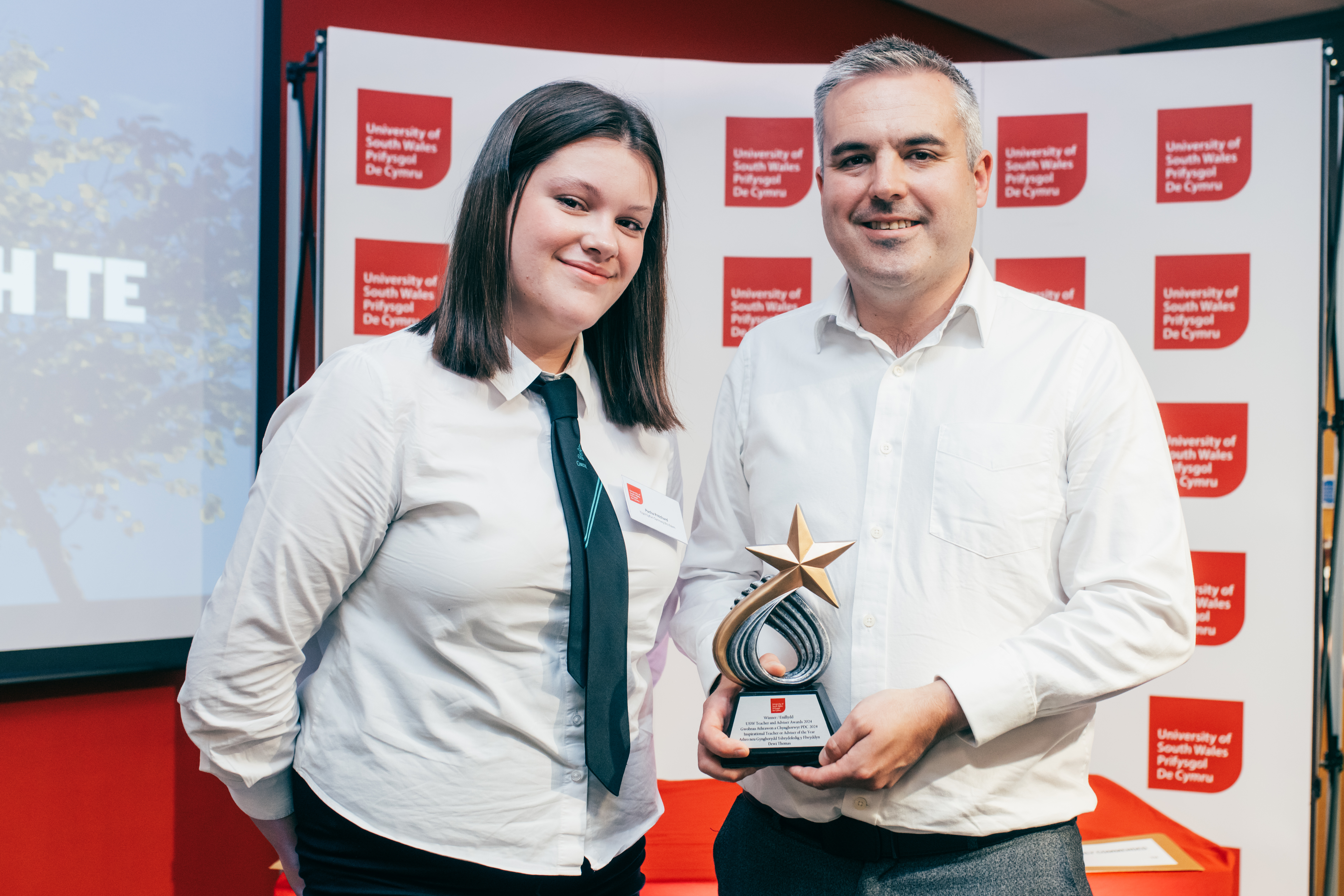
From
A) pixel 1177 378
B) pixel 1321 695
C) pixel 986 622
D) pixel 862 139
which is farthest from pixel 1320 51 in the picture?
pixel 986 622

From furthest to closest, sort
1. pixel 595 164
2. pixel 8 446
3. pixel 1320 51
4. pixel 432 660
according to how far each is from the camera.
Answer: pixel 1320 51
pixel 8 446
pixel 595 164
pixel 432 660

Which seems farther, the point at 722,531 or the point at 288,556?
the point at 722,531

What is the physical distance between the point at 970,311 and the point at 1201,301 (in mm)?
1754

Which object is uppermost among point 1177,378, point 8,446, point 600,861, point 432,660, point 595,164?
point 595,164

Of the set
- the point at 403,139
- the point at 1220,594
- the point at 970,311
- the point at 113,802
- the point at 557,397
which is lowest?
the point at 113,802

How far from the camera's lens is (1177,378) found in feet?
9.04

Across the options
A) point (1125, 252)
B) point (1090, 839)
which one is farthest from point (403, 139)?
point (1090, 839)

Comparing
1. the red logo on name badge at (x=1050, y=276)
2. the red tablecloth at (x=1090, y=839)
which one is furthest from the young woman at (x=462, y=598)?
the red logo on name badge at (x=1050, y=276)

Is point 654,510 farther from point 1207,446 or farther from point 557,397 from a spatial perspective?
point 1207,446

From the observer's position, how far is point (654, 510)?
1.36m

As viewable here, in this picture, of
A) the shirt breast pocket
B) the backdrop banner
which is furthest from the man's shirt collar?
the backdrop banner

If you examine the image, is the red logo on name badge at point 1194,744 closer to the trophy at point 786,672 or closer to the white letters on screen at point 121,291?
the trophy at point 786,672

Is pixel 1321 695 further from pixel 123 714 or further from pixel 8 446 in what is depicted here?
pixel 8 446

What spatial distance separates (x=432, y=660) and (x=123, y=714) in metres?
2.06
